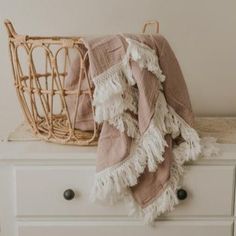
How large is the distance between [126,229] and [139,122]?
290 mm

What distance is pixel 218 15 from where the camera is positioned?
1404mm

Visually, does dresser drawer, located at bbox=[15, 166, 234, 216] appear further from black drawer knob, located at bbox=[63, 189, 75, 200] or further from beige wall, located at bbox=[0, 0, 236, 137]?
beige wall, located at bbox=[0, 0, 236, 137]

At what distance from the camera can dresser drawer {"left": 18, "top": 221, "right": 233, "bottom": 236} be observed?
1.03m

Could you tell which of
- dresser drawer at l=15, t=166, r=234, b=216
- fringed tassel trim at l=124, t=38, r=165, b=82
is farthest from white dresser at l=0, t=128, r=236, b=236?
fringed tassel trim at l=124, t=38, r=165, b=82

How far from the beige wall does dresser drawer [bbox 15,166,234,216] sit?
529 mm

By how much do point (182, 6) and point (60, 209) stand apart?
0.82 m

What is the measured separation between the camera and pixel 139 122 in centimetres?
97

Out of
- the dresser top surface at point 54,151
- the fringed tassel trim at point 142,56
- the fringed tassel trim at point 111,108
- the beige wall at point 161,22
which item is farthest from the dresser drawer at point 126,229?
the beige wall at point 161,22

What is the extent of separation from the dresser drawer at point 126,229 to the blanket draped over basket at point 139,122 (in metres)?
0.05

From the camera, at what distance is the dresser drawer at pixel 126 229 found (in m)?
1.03

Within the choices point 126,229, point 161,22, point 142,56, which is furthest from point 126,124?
point 161,22

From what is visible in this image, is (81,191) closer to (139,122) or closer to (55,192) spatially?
(55,192)

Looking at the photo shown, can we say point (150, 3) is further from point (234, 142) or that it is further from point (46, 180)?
point (46, 180)

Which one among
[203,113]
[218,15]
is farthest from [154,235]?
[218,15]
